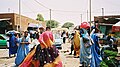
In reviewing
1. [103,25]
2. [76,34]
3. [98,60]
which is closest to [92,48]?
[98,60]

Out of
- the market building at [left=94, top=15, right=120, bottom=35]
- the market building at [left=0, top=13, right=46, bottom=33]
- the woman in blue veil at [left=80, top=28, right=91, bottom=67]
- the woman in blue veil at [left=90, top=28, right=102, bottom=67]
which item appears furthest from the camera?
the market building at [left=0, top=13, right=46, bottom=33]

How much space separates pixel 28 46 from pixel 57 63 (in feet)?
22.6

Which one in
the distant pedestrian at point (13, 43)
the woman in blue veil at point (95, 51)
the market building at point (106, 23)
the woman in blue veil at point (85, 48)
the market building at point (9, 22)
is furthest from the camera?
the market building at point (9, 22)

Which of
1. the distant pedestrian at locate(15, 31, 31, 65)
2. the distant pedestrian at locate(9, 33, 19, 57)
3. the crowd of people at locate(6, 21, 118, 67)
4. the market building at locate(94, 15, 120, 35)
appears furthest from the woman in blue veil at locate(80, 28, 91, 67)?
the market building at locate(94, 15, 120, 35)

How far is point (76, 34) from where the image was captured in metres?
17.2

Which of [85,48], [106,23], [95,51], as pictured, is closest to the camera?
[85,48]

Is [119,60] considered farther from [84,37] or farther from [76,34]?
[76,34]

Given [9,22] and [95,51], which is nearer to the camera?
[95,51]

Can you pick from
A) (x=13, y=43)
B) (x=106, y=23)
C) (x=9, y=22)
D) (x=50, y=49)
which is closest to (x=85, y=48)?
(x=50, y=49)

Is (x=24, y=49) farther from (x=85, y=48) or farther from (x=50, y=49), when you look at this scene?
(x=50, y=49)

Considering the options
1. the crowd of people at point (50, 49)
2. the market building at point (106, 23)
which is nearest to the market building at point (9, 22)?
the market building at point (106, 23)

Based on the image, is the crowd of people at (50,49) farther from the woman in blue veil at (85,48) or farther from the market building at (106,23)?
the market building at (106,23)

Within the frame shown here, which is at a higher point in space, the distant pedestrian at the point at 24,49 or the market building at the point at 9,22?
the market building at the point at 9,22

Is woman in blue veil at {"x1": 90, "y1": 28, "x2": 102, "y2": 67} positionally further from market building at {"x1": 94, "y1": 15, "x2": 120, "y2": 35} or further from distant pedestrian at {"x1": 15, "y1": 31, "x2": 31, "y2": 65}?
market building at {"x1": 94, "y1": 15, "x2": 120, "y2": 35}
